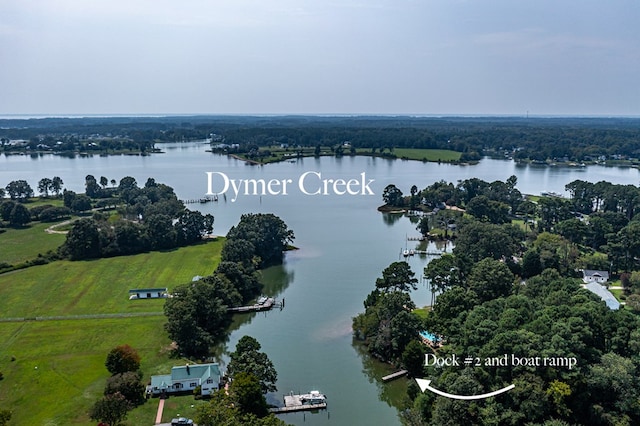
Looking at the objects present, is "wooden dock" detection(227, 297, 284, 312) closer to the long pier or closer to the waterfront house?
the waterfront house

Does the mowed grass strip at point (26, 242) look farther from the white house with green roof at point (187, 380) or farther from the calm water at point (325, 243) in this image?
the white house with green roof at point (187, 380)

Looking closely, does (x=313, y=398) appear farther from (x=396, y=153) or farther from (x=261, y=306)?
(x=396, y=153)

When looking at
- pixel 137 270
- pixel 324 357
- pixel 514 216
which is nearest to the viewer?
pixel 324 357

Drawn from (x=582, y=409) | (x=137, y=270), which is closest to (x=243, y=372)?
(x=582, y=409)

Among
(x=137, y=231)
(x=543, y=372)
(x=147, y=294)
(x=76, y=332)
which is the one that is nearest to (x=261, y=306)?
(x=147, y=294)

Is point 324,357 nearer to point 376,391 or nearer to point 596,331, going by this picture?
point 376,391

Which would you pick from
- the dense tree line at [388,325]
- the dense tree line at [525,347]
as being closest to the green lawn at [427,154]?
the dense tree line at [525,347]
